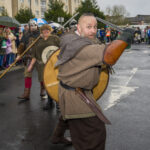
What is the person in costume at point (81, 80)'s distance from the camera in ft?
8.59

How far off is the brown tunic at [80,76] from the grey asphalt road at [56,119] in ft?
4.64

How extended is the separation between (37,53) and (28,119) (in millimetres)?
1527

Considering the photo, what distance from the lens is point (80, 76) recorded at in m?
2.71

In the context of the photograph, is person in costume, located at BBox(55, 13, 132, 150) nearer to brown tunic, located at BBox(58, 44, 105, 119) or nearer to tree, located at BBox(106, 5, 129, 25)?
brown tunic, located at BBox(58, 44, 105, 119)

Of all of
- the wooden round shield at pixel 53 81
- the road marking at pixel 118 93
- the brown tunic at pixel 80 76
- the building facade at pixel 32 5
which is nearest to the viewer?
the brown tunic at pixel 80 76

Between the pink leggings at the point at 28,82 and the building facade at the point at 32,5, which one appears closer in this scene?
the pink leggings at the point at 28,82

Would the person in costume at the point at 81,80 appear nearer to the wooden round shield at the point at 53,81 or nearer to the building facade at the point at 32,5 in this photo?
the wooden round shield at the point at 53,81

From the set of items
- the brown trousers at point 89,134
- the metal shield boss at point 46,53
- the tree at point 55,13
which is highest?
the tree at point 55,13

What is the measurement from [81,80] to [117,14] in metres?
87.3

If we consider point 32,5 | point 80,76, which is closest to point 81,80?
point 80,76

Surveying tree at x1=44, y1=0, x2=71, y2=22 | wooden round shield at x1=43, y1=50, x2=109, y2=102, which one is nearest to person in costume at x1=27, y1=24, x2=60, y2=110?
wooden round shield at x1=43, y1=50, x2=109, y2=102

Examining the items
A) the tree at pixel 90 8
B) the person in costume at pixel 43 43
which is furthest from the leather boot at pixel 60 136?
the tree at pixel 90 8

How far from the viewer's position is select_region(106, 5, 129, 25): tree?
85812 mm

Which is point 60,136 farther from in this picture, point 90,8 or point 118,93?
point 90,8
